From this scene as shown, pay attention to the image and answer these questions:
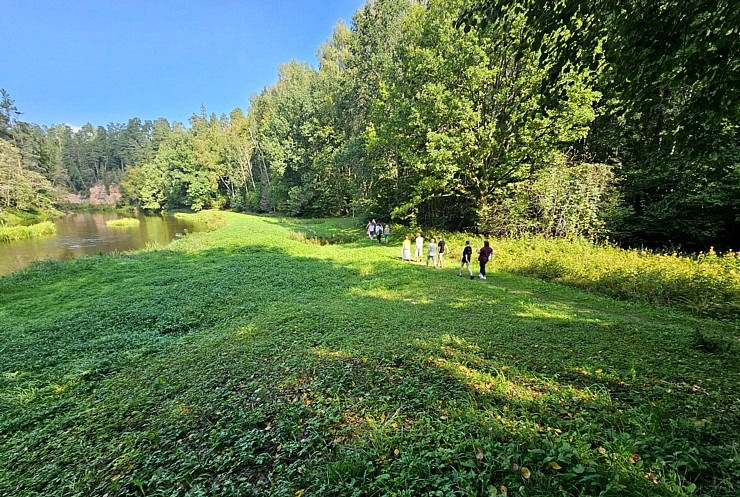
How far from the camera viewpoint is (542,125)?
1756 centimetres

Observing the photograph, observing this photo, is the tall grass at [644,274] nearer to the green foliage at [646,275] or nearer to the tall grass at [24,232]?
Result: the green foliage at [646,275]

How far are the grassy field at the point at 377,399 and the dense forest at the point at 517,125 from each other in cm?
317

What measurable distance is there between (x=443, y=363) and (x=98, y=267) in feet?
65.5

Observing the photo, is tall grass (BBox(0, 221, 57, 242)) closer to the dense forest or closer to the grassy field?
the dense forest

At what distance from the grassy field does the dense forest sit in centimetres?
317

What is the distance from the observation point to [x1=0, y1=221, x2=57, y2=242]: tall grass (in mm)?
30489

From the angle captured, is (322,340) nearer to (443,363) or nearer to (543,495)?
(443,363)

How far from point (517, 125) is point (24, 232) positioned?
45.9 m

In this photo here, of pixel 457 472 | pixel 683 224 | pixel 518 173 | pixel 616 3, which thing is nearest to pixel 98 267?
pixel 457 472

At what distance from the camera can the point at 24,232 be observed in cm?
3256

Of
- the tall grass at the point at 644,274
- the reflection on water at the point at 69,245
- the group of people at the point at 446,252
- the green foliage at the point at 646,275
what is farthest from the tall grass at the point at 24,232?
the green foliage at the point at 646,275

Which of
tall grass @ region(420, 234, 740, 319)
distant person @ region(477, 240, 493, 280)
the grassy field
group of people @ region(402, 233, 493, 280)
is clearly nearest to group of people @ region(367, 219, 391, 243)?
Result: group of people @ region(402, 233, 493, 280)

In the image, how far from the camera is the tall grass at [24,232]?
30.5m

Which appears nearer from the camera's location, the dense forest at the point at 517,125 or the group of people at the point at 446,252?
the dense forest at the point at 517,125
